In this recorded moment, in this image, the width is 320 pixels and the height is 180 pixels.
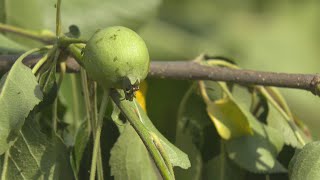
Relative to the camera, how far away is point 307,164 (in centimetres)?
97

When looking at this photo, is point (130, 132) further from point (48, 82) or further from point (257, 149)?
point (257, 149)

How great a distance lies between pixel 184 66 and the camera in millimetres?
1189

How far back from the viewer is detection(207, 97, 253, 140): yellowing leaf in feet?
3.81

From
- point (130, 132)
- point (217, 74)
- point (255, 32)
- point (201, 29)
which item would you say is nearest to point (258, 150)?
point (217, 74)

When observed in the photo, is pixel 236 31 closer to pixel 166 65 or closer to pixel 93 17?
pixel 93 17

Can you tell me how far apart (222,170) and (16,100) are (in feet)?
1.23

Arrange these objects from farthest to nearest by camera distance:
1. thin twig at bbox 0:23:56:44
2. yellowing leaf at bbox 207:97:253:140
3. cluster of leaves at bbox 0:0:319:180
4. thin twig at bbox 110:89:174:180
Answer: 1. thin twig at bbox 0:23:56:44
2. yellowing leaf at bbox 207:97:253:140
3. cluster of leaves at bbox 0:0:319:180
4. thin twig at bbox 110:89:174:180

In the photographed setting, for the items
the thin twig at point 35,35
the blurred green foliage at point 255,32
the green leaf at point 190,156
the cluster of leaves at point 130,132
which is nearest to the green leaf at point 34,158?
the cluster of leaves at point 130,132

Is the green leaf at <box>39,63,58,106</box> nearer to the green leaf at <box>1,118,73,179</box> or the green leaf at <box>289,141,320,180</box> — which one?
the green leaf at <box>1,118,73,179</box>

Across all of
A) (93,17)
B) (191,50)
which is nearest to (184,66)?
(93,17)

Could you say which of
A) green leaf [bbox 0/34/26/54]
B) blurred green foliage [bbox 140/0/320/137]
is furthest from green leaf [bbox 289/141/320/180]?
blurred green foliage [bbox 140/0/320/137]

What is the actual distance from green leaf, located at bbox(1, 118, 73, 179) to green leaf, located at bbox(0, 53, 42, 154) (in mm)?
52

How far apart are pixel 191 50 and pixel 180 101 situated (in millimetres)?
993

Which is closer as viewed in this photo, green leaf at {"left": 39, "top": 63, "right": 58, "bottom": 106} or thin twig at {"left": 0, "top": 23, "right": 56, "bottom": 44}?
green leaf at {"left": 39, "top": 63, "right": 58, "bottom": 106}
